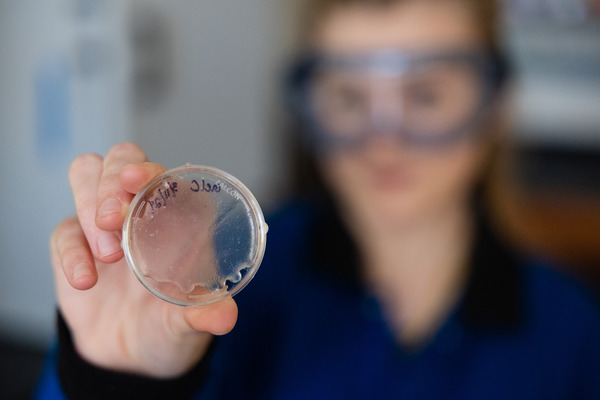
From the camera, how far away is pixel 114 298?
55 centimetres

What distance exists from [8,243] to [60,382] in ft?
5.43

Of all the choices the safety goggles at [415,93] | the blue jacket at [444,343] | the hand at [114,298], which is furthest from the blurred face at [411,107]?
the hand at [114,298]

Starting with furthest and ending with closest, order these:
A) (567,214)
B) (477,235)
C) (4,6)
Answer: (567,214) → (4,6) → (477,235)

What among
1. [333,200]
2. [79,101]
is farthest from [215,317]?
[79,101]

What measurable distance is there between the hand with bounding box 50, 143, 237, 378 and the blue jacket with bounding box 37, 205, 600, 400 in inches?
14.9

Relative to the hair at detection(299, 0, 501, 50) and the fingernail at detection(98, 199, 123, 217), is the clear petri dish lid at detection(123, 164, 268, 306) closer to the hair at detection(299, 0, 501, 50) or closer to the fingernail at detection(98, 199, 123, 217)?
the fingernail at detection(98, 199, 123, 217)

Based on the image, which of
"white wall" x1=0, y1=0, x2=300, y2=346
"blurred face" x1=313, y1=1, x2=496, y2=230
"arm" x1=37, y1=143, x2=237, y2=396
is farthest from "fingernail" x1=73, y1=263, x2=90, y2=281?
"white wall" x1=0, y1=0, x2=300, y2=346

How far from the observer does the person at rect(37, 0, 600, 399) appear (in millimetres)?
995

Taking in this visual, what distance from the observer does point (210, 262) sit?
459 millimetres

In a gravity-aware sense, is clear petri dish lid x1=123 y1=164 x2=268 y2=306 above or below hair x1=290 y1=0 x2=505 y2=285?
above

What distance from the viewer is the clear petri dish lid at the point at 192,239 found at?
446mm

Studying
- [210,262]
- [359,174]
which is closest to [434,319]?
[359,174]

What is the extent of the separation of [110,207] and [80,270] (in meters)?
0.06

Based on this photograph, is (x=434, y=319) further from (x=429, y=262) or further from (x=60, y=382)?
(x=60, y=382)
